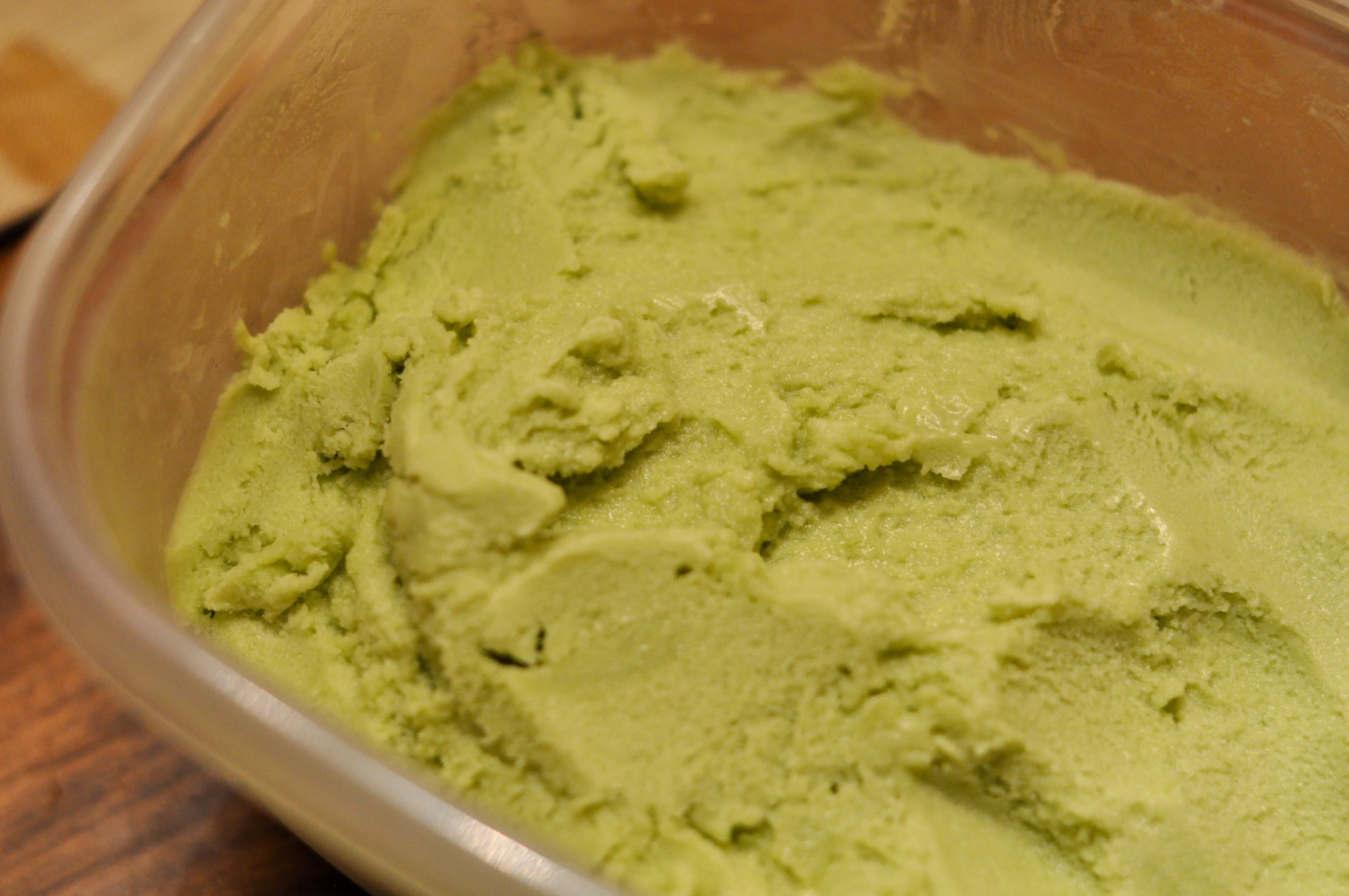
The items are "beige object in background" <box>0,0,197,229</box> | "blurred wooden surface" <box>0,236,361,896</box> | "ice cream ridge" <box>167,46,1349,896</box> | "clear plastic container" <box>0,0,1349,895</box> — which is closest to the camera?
"clear plastic container" <box>0,0,1349,895</box>

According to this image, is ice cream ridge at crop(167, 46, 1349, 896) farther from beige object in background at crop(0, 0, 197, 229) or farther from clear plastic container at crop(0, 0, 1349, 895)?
beige object in background at crop(0, 0, 197, 229)

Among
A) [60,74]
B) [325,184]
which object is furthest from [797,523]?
[60,74]

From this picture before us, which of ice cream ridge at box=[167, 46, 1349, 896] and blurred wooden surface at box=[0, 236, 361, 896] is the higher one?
ice cream ridge at box=[167, 46, 1349, 896]

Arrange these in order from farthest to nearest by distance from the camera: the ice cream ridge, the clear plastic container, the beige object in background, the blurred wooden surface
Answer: the beige object in background → the blurred wooden surface → the ice cream ridge → the clear plastic container

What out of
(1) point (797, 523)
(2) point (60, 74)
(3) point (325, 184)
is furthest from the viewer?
(2) point (60, 74)

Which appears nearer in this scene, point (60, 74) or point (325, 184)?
point (325, 184)

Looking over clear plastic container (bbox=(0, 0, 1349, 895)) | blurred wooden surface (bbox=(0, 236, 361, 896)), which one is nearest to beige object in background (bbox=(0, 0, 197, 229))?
clear plastic container (bbox=(0, 0, 1349, 895))

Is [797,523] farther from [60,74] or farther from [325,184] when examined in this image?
[60,74]

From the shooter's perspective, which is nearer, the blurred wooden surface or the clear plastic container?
the clear plastic container
